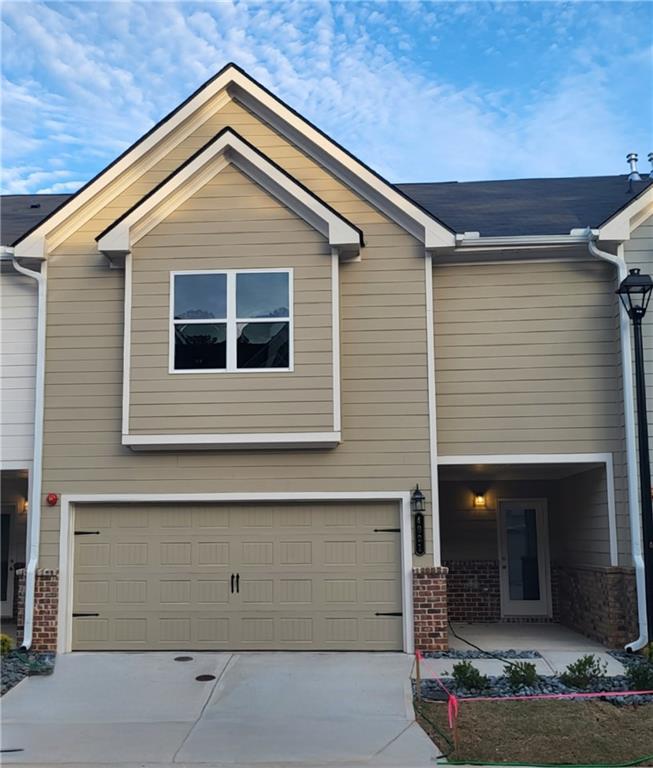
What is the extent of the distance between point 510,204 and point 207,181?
4960 millimetres

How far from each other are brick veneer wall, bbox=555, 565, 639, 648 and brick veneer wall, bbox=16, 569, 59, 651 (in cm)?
718

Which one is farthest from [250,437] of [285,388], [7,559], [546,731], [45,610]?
[7,559]

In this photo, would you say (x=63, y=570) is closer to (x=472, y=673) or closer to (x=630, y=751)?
(x=472, y=673)

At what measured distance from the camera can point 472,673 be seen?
8.45 metres

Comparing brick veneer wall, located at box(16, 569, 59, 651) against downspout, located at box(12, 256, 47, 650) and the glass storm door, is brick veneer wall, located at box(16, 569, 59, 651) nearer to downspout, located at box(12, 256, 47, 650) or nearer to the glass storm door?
downspout, located at box(12, 256, 47, 650)

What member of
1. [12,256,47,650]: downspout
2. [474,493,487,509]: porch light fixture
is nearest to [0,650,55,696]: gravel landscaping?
[12,256,47,650]: downspout

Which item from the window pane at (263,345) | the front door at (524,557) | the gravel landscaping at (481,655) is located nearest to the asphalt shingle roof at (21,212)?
the window pane at (263,345)

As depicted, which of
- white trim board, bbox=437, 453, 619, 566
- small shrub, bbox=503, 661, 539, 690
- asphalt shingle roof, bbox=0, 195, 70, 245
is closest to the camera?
small shrub, bbox=503, 661, 539, 690

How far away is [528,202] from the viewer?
13195 mm

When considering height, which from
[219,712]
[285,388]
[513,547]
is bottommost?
[219,712]

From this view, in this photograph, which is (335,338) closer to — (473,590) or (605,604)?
(605,604)

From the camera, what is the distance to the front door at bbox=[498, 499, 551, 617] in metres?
13.6

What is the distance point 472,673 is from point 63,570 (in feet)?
18.0

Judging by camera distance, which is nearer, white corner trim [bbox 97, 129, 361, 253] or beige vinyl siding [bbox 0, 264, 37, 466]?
white corner trim [bbox 97, 129, 361, 253]
